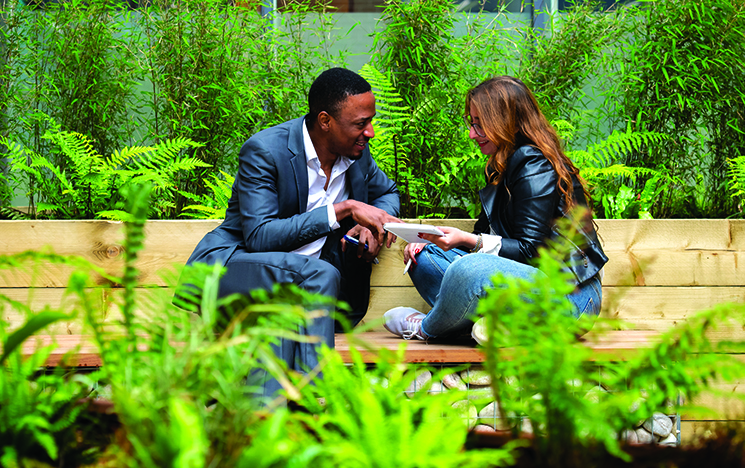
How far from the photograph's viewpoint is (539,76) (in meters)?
2.99

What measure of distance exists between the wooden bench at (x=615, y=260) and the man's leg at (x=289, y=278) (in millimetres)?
550

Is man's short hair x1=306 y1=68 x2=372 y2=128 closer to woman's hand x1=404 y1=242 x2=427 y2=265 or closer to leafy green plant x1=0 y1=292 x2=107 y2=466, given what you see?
woman's hand x1=404 y1=242 x2=427 y2=265

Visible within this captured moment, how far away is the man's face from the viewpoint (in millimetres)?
2178

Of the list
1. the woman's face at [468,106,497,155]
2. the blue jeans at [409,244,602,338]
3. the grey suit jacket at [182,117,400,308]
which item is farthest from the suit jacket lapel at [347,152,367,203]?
the blue jeans at [409,244,602,338]

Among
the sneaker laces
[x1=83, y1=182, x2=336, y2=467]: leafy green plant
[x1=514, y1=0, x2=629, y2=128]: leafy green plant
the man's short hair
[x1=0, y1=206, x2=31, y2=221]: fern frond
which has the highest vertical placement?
[x1=514, y1=0, x2=629, y2=128]: leafy green plant

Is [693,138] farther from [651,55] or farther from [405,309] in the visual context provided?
[405,309]

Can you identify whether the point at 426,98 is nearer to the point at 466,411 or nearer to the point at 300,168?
the point at 300,168

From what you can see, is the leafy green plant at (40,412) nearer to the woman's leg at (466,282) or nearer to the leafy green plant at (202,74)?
the woman's leg at (466,282)

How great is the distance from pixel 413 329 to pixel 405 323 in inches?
2.2

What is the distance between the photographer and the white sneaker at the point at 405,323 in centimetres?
203

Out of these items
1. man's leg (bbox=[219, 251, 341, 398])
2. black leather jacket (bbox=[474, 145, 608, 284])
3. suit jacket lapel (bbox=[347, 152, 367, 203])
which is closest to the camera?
man's leg (bbox=[219, 251, 341, 398])

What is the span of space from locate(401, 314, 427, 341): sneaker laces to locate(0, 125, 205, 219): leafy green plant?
1241mm

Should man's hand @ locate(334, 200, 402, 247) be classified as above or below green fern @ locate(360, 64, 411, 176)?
below

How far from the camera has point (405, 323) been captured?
2092 millimetres
